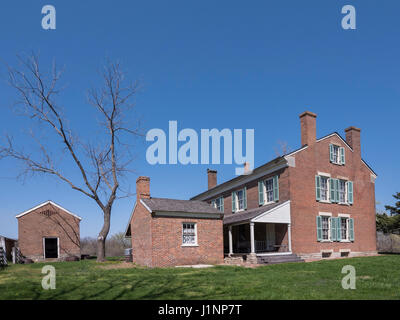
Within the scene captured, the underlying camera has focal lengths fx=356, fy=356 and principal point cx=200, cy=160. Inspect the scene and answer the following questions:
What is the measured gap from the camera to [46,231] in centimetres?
3069

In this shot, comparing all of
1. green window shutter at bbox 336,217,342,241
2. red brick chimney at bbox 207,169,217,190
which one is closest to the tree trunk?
red brick chimney at bbox 207,169,217,190

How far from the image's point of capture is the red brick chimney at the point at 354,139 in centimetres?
2639

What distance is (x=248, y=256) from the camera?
2038 cm

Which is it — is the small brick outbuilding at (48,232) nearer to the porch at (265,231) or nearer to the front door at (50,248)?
the front door at (50,248)

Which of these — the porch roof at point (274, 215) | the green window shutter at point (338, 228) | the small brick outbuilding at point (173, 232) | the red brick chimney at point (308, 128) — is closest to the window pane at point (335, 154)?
the red brick chimney at point (308, 128)

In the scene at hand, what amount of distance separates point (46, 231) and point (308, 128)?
75.8ft

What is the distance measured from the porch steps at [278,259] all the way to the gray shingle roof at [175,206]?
3.59 m

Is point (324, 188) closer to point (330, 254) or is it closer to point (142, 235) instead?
point (330, 254)

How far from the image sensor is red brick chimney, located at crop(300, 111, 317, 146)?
2342 cm

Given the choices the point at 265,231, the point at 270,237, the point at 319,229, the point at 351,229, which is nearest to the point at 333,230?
the point at 319,229
